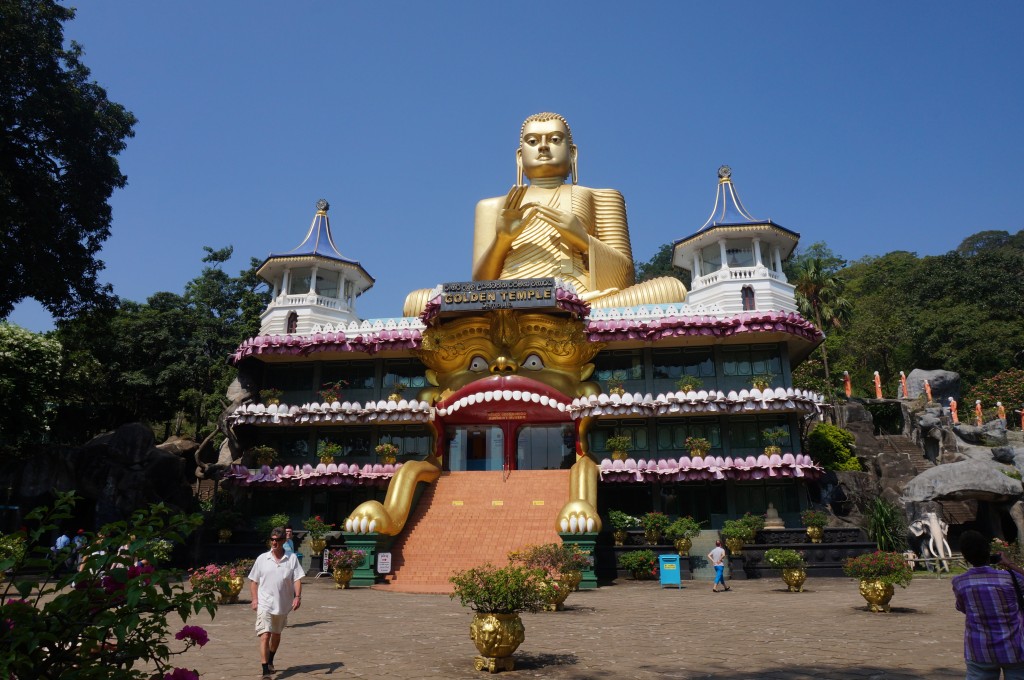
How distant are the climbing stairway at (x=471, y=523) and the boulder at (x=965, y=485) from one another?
11.6 metres

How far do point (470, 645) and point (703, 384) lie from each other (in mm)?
18970

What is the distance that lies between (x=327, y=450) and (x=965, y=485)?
73.7 ft

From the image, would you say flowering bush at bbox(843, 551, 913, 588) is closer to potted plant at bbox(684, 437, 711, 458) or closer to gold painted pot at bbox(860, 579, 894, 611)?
gold painted pot at bbox(860, 579, 894, 611)

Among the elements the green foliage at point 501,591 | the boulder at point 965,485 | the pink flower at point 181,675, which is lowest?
the green foliage at point 501,591

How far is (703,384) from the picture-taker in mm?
26938

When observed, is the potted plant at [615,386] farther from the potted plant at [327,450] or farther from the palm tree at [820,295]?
the palm tree at [820,295]

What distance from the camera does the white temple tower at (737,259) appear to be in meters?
28.1

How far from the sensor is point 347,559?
18.8 meters

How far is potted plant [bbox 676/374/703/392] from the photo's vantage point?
25516 mm

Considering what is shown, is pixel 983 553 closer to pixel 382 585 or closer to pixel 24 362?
pixel 382 585

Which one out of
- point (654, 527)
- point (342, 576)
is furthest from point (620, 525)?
point (342, 576)

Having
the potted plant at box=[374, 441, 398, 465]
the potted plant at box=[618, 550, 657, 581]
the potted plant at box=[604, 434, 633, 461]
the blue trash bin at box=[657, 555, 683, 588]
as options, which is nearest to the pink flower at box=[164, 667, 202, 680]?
the blue trash bin at box=[657, 555, 683, 588]

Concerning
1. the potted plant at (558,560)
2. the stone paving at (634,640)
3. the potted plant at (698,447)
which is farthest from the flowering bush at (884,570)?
the potted plant at (698,447)

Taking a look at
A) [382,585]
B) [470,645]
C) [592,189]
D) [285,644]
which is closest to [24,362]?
[382,585]
